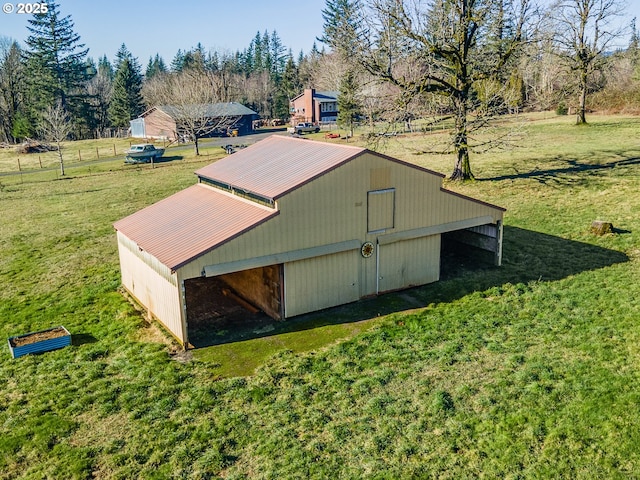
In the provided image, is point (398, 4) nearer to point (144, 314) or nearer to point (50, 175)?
point (144, 314)

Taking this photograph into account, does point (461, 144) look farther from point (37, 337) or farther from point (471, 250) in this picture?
point (37, 337)

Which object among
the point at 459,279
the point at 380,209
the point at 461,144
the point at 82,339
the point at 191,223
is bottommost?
the point at 82,339

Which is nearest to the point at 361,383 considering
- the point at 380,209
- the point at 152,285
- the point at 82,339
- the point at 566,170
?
the point at 380,209

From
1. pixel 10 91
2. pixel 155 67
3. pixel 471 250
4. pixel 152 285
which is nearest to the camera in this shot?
pixel 152 285

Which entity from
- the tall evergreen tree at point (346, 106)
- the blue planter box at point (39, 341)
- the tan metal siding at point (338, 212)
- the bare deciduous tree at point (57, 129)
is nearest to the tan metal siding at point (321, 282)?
the tan metal siding at point (338, 212)

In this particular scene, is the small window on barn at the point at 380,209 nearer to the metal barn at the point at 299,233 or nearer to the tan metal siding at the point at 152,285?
the metal barn at the point at 299,233

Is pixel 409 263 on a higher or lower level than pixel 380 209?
lower

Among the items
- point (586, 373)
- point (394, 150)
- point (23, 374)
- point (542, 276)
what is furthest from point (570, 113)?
point (23, 374)

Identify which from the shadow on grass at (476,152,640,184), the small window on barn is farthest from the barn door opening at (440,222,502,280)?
the shadow on grass at (476,152,640,184)
